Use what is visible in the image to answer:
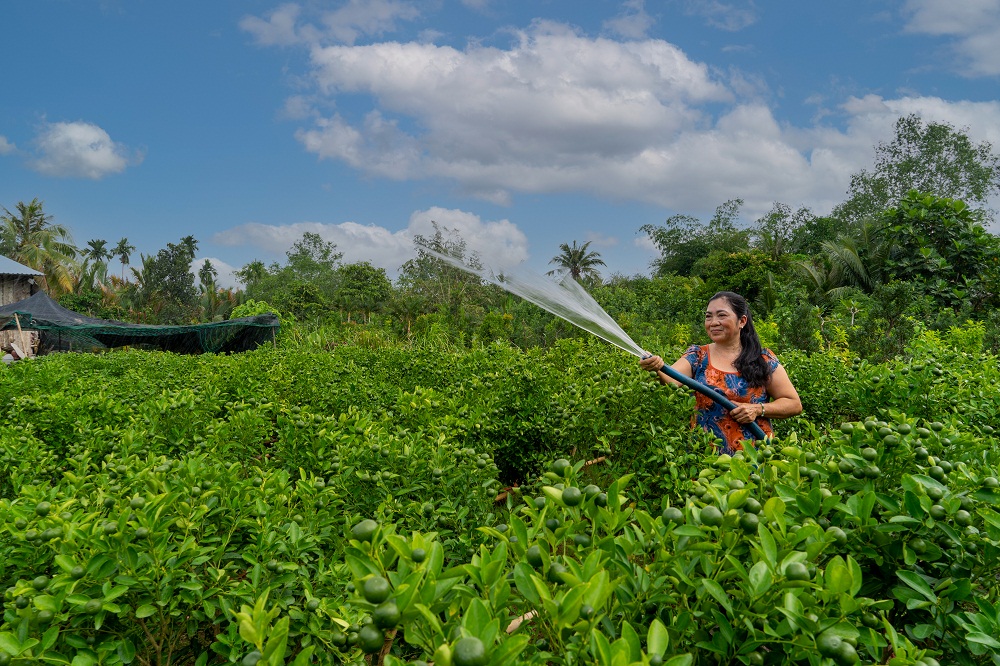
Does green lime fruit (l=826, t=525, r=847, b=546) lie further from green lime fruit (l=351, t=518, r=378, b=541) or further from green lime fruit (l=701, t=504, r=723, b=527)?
green lime fruit (l=351, t=518, r=378, b=541)

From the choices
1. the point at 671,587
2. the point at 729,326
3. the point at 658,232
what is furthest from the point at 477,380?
the point at 658,232

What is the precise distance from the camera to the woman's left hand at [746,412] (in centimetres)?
329

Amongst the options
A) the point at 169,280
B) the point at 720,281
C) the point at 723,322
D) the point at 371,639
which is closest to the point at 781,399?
the point at 723,322

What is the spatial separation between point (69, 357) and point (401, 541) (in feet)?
29.7

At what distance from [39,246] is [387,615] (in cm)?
4337

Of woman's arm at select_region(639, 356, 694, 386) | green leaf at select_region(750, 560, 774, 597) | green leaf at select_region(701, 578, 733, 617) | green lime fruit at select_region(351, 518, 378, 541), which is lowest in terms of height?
green leaf at select_region(701, 578, 733, 617)

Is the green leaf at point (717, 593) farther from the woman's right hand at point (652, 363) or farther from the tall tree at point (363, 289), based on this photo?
the tall tree at point (363, 289)

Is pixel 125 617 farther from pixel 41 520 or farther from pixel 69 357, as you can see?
pixel 69 357

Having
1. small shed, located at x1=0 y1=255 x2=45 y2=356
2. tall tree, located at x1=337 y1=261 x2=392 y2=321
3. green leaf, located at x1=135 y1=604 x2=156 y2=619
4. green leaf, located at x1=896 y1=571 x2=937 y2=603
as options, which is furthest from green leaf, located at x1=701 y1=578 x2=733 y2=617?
small shed, located at x1=0 y1=255 x2=45 y2=356

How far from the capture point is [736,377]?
3.50 m

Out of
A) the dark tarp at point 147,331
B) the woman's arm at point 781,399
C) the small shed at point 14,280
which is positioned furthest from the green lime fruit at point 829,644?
the small shed at point 14,280

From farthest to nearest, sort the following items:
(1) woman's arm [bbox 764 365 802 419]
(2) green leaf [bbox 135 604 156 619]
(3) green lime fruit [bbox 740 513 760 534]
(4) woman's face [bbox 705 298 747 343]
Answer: (4) woman's face [bbox 705 298 747 343]
(1) woman's arm [bbox 764 365 802 419]
(2) green leaf [bbox 135 604 156 619]
(3) green lime fruit [bbox 740 513 760 534]

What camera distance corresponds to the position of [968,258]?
1142 centimetres

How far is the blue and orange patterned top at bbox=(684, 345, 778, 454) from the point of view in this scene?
3443mm
